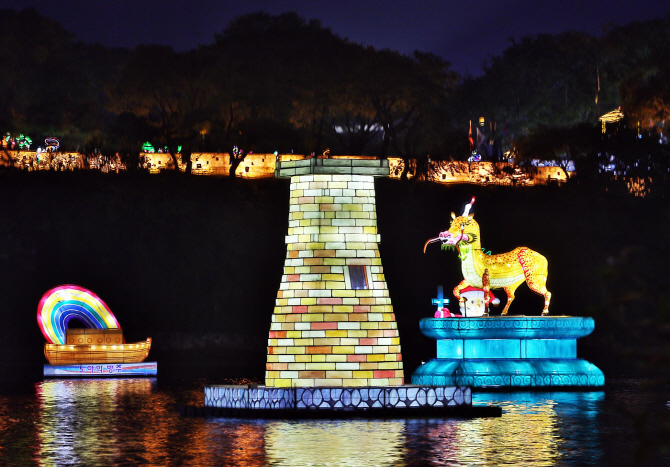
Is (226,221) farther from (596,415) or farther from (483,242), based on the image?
(596,415)

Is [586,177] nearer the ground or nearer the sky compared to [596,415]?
nearer the sky

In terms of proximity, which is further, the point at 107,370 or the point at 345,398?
the point at 107,370

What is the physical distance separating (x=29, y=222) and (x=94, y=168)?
653 centimetres

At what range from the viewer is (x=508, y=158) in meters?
64.6

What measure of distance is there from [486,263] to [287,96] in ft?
111

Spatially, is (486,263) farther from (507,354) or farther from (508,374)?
(508,374)

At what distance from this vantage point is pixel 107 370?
3434 centimetres

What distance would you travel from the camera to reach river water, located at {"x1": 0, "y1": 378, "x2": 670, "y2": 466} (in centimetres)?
1326

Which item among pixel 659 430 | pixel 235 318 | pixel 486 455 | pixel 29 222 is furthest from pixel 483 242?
pixel 659 430

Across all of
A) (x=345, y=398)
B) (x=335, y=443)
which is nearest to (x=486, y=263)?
(x=345, y=398)

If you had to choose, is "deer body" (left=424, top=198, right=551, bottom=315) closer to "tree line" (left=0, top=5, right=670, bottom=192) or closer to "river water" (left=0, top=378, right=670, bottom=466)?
"river water" (left=0, top=378, right=670, bottom=466)

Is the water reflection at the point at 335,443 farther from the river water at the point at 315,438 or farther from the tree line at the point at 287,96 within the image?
the tree line at the point at 287,96

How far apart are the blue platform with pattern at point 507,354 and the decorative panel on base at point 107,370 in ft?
36.3

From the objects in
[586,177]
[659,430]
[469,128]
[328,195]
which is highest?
[469,128]
